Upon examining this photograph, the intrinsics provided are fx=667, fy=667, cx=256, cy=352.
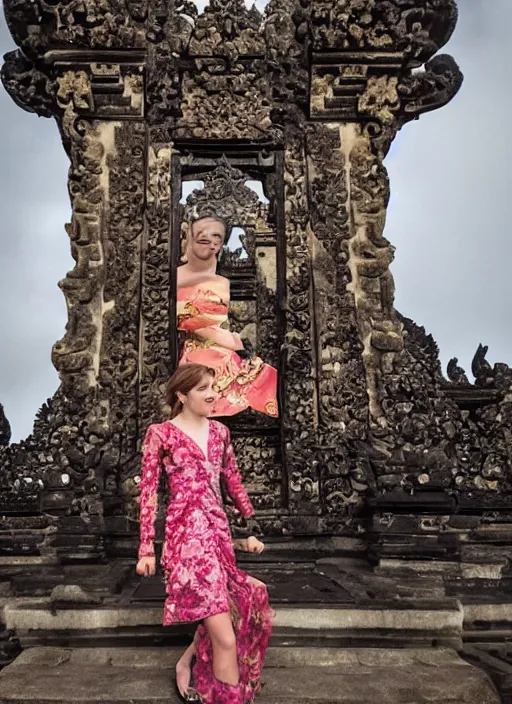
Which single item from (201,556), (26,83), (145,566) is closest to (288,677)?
(201,556)

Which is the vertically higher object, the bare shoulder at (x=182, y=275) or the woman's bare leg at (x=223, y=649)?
the bare shoulder at (x=182, y=275)

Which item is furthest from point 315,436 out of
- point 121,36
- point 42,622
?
point 121,36

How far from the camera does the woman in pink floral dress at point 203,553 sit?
3.37 meters

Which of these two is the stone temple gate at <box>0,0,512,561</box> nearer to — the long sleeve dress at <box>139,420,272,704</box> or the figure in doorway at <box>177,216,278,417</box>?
the figure in doorway at <box>177,216,278,417</box>

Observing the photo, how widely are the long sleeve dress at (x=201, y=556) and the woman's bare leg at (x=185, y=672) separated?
0.10 meters

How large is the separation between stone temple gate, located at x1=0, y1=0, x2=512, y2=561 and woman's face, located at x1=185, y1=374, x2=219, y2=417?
11.4 feet

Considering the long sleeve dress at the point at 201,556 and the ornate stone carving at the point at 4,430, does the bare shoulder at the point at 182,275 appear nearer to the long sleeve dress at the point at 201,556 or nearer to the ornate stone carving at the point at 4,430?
the ornate stone carving at the point at 4,430

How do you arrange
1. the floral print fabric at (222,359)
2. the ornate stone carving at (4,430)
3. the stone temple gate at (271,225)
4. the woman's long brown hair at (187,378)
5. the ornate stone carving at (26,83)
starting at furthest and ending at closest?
the ornate stone carving at (26,83)
the ornate stone carving at (4,430)
the floral print fabric at (222,359)
the stone temple gate at (271,225)
the woman's long brown hair at (187,378)

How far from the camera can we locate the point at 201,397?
3836mm

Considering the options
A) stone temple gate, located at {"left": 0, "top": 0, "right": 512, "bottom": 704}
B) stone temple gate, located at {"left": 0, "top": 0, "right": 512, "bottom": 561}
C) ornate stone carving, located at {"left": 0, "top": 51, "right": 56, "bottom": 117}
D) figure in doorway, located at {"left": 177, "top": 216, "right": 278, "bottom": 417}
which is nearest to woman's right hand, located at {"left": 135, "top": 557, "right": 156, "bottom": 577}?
stone temple gate, located at {"left": 0, "top": 0, "right": 512, "bottom": 704}

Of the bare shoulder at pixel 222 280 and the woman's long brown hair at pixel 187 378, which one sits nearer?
the woman's long brown hair at pixel 187 378

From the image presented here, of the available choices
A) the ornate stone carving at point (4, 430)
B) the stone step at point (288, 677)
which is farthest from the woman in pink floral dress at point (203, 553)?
the ornate stone carving at point (4, 430)

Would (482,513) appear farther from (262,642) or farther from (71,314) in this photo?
(71,314)

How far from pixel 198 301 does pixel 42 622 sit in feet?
13.6
